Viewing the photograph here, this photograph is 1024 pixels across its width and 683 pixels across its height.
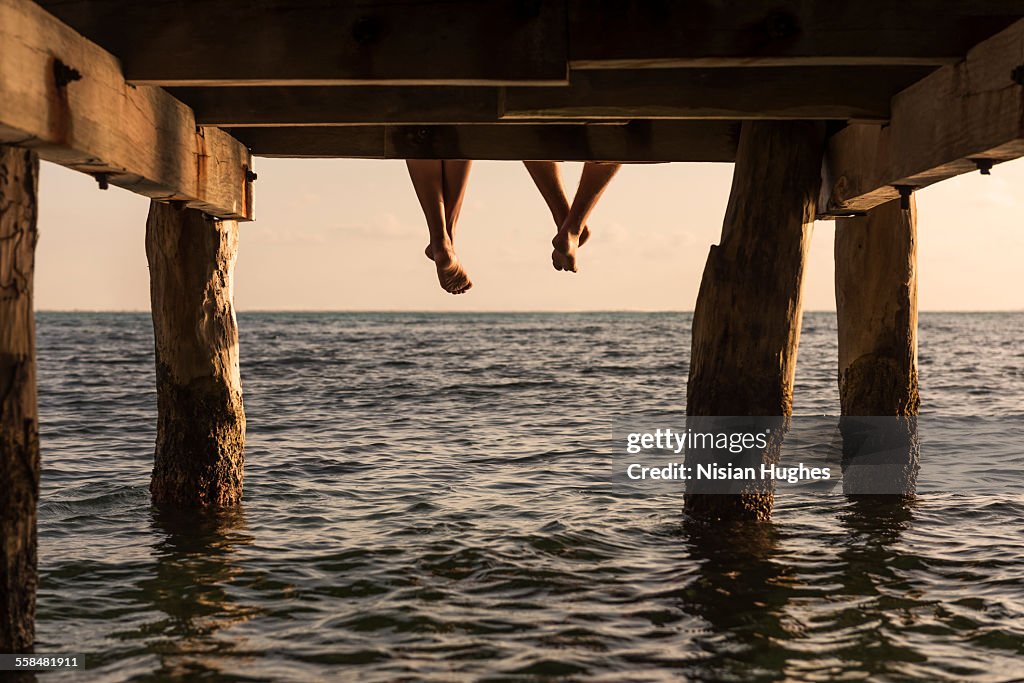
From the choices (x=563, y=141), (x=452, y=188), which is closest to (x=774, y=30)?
(x=563, y=141)

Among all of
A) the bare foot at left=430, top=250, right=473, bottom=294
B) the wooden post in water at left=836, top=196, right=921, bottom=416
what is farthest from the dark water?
the bare foot at left=430, top=250, right=473, bottom=294

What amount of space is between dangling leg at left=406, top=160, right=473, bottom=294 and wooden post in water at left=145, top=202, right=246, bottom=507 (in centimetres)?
125

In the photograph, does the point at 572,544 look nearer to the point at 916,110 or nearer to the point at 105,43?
the point at 916,110

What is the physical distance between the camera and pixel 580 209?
672cm

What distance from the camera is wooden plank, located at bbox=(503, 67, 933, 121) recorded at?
461cm

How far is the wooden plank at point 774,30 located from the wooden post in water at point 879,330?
9.85 ft

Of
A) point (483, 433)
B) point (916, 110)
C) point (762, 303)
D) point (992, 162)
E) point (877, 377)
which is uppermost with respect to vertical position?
point (916, 110)

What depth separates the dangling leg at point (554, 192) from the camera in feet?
22.4

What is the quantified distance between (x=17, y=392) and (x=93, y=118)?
1.05 meters

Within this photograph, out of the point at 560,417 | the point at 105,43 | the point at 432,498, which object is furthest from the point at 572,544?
the point at 560,417

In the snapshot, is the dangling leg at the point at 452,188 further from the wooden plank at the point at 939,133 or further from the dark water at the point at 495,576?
the wooden plank at the point at 939,133

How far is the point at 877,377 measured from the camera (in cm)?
709

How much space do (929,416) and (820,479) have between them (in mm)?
6402

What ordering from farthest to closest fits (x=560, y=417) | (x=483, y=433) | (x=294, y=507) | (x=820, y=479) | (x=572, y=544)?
(x=560, y=417), (x=483, y=433), (x=820, y=479), (x=294, y=507), (x=572, y=544)
